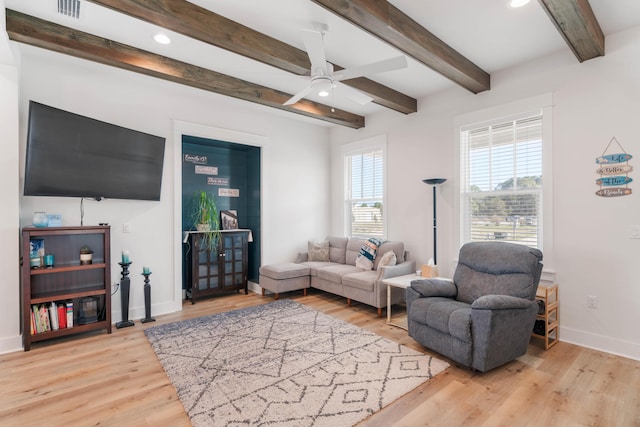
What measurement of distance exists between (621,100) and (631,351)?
2263mm

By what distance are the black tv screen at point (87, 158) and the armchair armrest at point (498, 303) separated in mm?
3659

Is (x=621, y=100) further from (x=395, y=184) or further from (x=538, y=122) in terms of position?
(x=395, y=184)

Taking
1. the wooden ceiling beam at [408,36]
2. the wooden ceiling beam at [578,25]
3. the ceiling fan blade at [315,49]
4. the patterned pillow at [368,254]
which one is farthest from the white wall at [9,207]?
the wooden ceiling beam at [578,25]

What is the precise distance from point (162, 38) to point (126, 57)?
1.50 ft

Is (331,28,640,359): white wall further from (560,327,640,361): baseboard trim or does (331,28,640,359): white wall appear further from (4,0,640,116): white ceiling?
(4,0,640,116): white ceiling

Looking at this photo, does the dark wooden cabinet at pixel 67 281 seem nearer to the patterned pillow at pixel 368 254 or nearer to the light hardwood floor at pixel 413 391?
the light hardwood floor at pixel 413 391

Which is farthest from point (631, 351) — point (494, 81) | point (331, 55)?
point (331, 55)

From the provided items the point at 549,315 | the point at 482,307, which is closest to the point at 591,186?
the point at 549,315

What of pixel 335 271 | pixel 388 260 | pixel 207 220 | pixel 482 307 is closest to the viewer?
pixel 482 307

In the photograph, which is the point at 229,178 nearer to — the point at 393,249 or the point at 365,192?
the point at 365,192

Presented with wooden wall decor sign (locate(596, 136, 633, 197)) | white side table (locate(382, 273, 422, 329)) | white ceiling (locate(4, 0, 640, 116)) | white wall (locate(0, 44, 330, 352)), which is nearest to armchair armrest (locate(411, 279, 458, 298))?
white side table (locate(382, 273, 422, 329))

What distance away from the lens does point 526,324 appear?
271 centimetres

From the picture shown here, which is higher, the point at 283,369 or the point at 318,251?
the point at 318,251

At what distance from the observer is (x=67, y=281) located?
3498 millimetres
